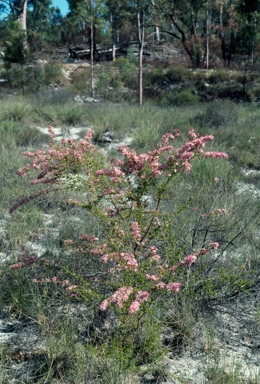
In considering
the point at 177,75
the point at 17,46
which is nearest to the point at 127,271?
the point at 17,46

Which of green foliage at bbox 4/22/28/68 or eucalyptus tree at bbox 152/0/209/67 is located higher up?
eucalyptus tree at bbox 152/0/209/67

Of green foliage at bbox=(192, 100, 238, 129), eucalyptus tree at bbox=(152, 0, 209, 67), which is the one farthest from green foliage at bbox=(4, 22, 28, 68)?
green foliage at bbox=(192, 100, 238, 129)

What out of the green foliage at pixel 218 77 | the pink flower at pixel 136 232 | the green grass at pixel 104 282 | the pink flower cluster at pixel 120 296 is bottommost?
the green grass at pixel 104 282

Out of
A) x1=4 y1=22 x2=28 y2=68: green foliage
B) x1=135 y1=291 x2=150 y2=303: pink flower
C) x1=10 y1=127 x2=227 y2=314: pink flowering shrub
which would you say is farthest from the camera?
x1=4 y1=22 x2=28 y2=68: green foliage

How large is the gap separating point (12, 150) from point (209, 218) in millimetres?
3665

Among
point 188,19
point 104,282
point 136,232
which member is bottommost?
point 104,282

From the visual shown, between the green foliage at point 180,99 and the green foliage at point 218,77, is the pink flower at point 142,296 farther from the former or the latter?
the green foliage at point 218,77

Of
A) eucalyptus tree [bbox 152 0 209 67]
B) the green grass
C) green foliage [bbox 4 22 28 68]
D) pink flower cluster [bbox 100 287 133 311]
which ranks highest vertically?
eucalyptus tree [bbox 152 0 209 67]

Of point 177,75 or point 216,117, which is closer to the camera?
point 216,117

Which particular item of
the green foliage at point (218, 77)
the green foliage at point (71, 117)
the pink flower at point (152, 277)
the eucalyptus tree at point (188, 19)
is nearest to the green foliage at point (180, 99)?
the green foliage at point (218, 77)

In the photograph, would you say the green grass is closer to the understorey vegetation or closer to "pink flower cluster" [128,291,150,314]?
the understorey vegetation

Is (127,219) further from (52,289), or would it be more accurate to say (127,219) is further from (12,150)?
(12,150)

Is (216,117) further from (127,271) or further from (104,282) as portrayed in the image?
(127,271)

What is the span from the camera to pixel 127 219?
3055mm
